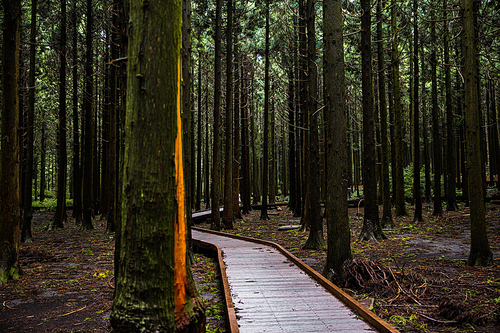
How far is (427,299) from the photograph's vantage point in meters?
5.32

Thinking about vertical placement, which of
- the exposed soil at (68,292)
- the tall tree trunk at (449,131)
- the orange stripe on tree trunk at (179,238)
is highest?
the tall tree trunk at (449,131)

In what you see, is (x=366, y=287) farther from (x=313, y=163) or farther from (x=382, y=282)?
(x=313, y=163)

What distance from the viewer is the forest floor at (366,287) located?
4.52 meters

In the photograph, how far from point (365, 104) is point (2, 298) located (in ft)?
32.4

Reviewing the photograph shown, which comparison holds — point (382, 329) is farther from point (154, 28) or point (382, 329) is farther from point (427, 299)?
point (154, 28)

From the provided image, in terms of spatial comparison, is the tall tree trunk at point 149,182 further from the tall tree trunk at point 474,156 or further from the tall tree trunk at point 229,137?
the tall tree trunk at point 229,137

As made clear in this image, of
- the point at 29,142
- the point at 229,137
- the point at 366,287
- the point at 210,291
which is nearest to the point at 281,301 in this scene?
the point at 366,287

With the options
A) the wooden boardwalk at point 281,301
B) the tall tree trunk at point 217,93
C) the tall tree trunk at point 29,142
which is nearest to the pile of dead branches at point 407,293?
the wooden boardwalk at point 281,301

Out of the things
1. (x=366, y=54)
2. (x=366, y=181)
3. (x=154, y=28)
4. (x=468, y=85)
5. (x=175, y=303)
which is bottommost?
(x=175, y=303)

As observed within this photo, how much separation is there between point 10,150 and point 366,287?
23.4 ft

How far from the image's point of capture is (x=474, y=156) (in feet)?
23.5

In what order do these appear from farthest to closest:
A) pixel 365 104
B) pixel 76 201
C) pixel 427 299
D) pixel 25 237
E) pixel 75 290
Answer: pixel 76 201, pixel 25 237, pixel 365 104, pixel 75 290, pixel 427 299

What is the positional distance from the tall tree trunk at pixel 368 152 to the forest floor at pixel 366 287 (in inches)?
21.1

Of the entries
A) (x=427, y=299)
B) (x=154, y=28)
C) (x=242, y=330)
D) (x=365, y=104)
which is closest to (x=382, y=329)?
(x=242, y=330)
